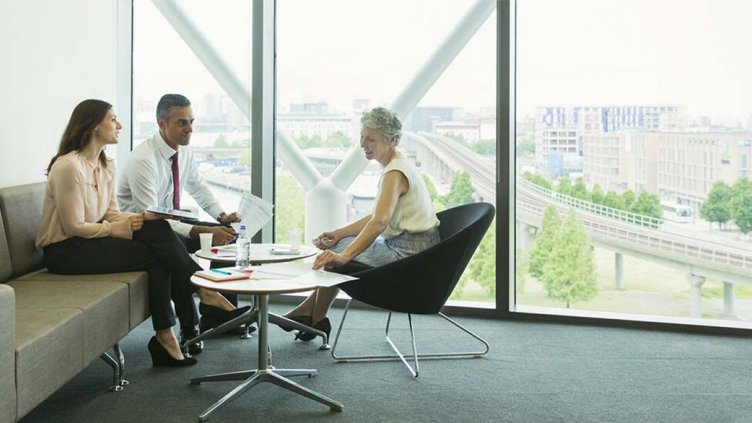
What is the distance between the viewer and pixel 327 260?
393 centimetres

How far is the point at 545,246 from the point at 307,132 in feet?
6.21

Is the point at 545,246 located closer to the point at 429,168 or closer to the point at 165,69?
the point at 429,168

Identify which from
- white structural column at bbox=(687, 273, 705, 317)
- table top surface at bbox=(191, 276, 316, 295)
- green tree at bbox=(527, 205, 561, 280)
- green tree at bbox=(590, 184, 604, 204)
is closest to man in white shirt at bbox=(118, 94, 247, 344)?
table top surface at bbox=(191, 276, 316, 295)

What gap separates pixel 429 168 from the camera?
5.80m

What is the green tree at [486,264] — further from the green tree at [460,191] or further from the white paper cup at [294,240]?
the white paper cup at [294,240]

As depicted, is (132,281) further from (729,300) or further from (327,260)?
(729,300)

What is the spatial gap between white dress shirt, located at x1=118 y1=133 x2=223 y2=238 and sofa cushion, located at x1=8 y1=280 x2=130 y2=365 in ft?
2.86

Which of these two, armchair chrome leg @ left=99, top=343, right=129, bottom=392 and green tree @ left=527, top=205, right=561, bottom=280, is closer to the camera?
armchair chrome leg @ left=99, top=343, right=129, bottom=392

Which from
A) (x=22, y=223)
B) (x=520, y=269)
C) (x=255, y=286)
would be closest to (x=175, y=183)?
(x=22, y=223)

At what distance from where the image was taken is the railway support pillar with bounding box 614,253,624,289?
5.43 meters

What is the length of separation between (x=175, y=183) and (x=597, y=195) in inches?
107

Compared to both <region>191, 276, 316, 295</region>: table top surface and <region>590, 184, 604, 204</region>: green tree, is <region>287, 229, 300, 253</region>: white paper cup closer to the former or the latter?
<region>191, 276, 316, 295</region>: table top surface

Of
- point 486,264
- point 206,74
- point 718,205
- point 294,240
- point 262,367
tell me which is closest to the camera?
point 262,367

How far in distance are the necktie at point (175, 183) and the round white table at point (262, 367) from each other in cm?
146
